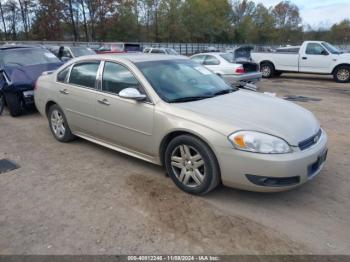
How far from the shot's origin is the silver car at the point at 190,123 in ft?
10.6

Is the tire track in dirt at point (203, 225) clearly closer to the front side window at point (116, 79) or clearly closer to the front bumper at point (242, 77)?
the front side window at point (116, 79)

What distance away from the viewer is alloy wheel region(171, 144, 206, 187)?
3.53m

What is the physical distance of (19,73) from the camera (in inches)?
297

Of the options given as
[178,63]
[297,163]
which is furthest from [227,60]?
[297,163]

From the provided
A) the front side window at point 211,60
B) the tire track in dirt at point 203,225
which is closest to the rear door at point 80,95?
the tire track in dirt at point 203,225

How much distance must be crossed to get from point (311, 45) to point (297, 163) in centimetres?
1265

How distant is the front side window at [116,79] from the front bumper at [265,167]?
1548mm

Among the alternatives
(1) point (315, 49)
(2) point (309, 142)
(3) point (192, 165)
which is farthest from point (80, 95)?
(1) point (315, 49)

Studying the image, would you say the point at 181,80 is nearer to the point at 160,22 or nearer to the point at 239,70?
the point at 239,70

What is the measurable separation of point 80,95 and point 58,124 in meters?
1.04

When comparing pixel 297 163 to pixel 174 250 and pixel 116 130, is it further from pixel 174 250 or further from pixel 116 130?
pixel 116 130

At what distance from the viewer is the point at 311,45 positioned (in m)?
14.2

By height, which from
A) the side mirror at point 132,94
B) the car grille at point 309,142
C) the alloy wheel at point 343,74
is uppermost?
the side mirror at point 132,94

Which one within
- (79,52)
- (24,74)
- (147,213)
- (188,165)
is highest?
(79,52)
